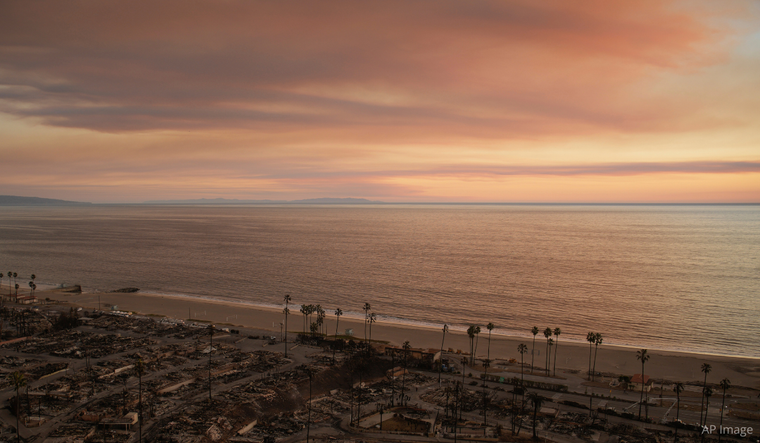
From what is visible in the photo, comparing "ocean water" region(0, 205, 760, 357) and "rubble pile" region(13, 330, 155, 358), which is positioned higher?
"ocean water" region(0, 205, 760, 357)

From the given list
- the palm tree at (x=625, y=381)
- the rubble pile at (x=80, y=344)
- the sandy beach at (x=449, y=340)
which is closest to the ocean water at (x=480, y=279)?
the sandy beach at (x=449, y=340)

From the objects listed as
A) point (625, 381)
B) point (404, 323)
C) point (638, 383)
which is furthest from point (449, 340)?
point (638, 383)

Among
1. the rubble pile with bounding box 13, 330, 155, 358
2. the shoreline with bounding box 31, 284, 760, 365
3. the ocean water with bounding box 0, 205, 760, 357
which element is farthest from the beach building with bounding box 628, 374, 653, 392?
the rubble pile with bounding box 13, 330, 155, 358

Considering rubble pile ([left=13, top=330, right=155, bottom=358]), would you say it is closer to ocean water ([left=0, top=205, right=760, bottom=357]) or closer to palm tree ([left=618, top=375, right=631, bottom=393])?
ocean water ([left=0, top=205, right=760, bottom=357])

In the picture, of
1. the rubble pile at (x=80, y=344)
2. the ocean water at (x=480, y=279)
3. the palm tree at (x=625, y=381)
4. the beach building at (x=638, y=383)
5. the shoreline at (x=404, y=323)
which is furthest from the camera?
the ocean water at (x=480, y=279)

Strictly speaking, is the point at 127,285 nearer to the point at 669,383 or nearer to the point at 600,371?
the point at 600,371

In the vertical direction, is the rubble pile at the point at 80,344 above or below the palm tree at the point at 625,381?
below

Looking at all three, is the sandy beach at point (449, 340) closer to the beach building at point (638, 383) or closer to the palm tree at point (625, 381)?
the beach building at point (638, 383)

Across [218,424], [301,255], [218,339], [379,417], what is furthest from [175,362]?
[301,255]

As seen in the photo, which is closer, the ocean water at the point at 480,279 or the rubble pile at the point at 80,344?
the rubble pile at the point at 80,344
